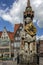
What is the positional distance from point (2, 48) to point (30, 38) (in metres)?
34.3

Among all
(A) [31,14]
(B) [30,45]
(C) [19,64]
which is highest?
(A) [31,14]

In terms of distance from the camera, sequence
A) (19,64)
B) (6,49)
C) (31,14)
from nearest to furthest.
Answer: (19,64), (31,14), (6,49)

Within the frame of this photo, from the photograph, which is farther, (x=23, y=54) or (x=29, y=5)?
(x=29, y=5)

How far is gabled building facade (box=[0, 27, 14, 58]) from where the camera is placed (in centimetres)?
5497

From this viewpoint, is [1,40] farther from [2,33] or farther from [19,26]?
[19,26]

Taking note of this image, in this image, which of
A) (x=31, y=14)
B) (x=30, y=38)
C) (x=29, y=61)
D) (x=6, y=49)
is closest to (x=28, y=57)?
(x=29, y=61)

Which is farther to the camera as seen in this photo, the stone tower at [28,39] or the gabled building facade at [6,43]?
the gabled building facade at [6,43]

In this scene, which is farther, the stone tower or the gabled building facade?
the gabled building facade

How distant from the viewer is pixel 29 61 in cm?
2145

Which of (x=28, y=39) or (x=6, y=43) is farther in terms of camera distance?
(x=6, y=43)

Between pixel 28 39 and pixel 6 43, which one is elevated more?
pixel 6 43

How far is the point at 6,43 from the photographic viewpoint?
5647 centimetres

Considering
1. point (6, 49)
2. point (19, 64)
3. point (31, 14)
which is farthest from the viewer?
point (6, 49)

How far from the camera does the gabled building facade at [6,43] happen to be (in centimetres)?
5497
